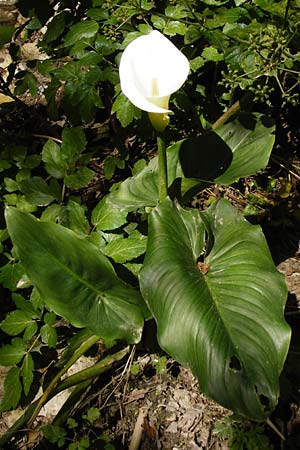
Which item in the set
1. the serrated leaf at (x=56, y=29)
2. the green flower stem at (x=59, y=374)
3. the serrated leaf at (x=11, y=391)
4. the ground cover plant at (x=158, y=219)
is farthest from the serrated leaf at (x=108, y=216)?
the serrated leaf at (x=56, y=29)

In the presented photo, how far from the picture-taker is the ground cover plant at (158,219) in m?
1.24

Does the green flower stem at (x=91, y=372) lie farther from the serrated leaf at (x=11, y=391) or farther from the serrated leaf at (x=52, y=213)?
the serrated leaf at (x=52, y=213)

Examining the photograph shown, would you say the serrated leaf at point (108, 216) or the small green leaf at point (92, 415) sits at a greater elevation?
the serrated leaf at point (108, 216)

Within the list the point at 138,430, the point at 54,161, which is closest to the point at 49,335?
the point at 138,430

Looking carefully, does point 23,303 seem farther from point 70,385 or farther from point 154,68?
point 154,68

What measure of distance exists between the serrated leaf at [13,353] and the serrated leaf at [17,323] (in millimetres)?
32

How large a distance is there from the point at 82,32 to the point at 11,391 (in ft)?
3.43

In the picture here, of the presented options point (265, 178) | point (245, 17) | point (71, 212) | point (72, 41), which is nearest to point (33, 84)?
point (72, 41)

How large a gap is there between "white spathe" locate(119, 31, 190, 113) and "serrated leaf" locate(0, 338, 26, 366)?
2.58 feet

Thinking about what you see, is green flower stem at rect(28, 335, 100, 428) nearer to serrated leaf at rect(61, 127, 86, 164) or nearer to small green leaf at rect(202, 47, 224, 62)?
serrated leaf at rect(61, 127, 86, 164)

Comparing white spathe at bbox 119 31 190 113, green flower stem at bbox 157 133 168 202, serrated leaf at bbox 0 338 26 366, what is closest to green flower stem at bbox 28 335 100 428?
serrated leaf at bbox 0 338 26 366

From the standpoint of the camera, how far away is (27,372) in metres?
1.53

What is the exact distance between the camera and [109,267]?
1438 mm

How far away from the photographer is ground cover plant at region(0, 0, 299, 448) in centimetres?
Answer: 124
